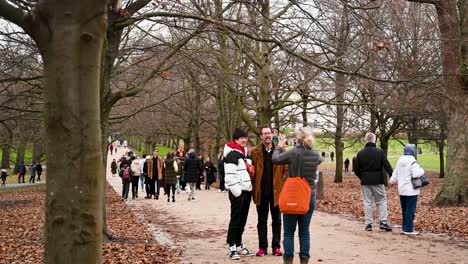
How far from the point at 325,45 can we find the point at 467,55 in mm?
8437

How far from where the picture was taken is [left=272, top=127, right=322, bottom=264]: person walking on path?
22.8ft

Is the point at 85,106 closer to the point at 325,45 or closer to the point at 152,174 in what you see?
the point at 325,45

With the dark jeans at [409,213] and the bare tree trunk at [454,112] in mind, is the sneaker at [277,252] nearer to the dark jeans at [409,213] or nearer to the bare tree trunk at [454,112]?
the dark jeans at [409,213]

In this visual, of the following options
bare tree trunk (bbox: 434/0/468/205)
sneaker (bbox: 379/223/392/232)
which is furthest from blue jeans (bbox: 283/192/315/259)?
bare tree trunk (bbox: 434/0/468/205)

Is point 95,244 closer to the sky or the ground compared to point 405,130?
closer to the ground

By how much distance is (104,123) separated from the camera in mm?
10531

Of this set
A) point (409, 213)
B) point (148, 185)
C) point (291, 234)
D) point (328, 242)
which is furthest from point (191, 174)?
point (291, 234)

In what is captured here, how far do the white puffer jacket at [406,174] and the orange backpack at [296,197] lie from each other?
4.29m

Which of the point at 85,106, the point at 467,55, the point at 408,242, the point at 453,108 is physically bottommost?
the point at 408,242

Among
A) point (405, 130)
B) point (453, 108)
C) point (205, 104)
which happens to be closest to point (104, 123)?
point (453, 108)

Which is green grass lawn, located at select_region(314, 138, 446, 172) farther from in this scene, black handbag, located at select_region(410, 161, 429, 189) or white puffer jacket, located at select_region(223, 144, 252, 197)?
white puffer jacket, located at select_region(223, 144, 252, 197)

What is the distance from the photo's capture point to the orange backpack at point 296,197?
6.80m

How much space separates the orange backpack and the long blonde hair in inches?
18.7

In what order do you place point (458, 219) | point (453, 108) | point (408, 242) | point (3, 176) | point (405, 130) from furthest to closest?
point (3, 176), point (405, 130), point (453, 108), point (458, 219), point (408, 242)
